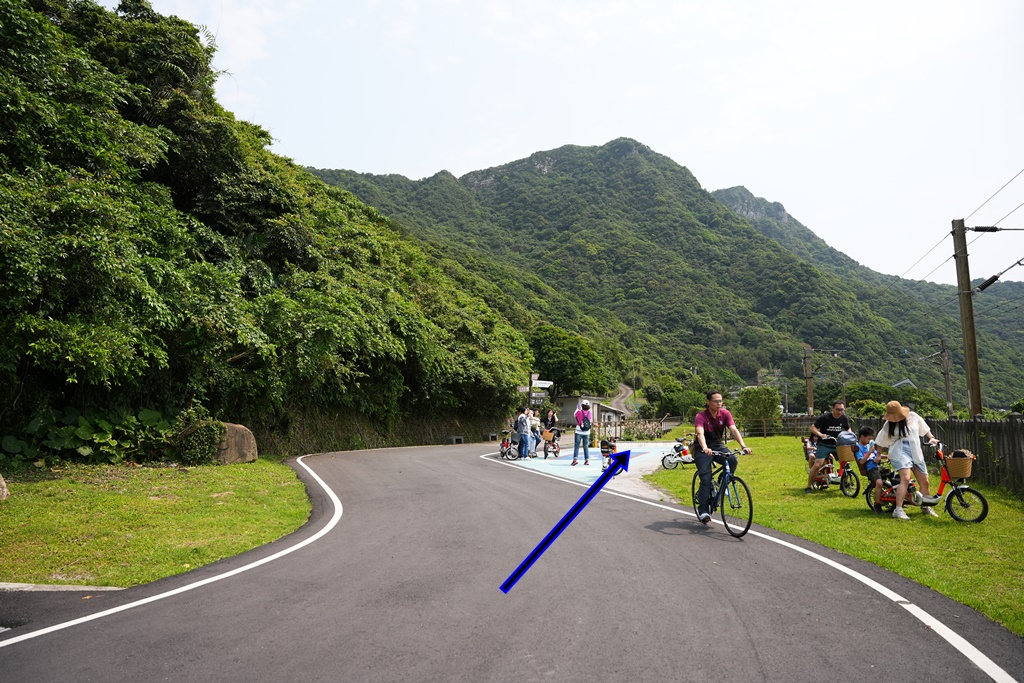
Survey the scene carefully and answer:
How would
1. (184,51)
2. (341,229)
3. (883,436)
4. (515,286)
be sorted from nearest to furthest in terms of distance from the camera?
(883,436)
(184,51)
(341,229)
(515,286)

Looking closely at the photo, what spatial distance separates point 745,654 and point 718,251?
451 ft

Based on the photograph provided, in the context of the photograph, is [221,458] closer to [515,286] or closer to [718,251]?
[515,286]

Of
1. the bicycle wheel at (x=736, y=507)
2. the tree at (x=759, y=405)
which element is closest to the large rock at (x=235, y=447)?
the bicycle wheel at (x=736, y=507)

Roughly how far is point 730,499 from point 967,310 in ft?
42.8

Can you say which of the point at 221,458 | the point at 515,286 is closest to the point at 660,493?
the point at 221,458

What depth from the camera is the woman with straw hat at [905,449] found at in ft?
29.0

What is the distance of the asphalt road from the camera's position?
12.8 feet

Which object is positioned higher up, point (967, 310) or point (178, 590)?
point (967, 310)

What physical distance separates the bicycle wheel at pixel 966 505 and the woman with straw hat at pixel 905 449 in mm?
303

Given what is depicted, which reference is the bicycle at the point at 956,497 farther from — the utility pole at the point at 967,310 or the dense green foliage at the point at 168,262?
the dense green foliage at the point at 168,262

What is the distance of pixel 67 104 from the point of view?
14.4 meters

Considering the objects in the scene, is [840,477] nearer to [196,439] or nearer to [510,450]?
[510,450]

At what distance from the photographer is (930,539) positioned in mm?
7586
